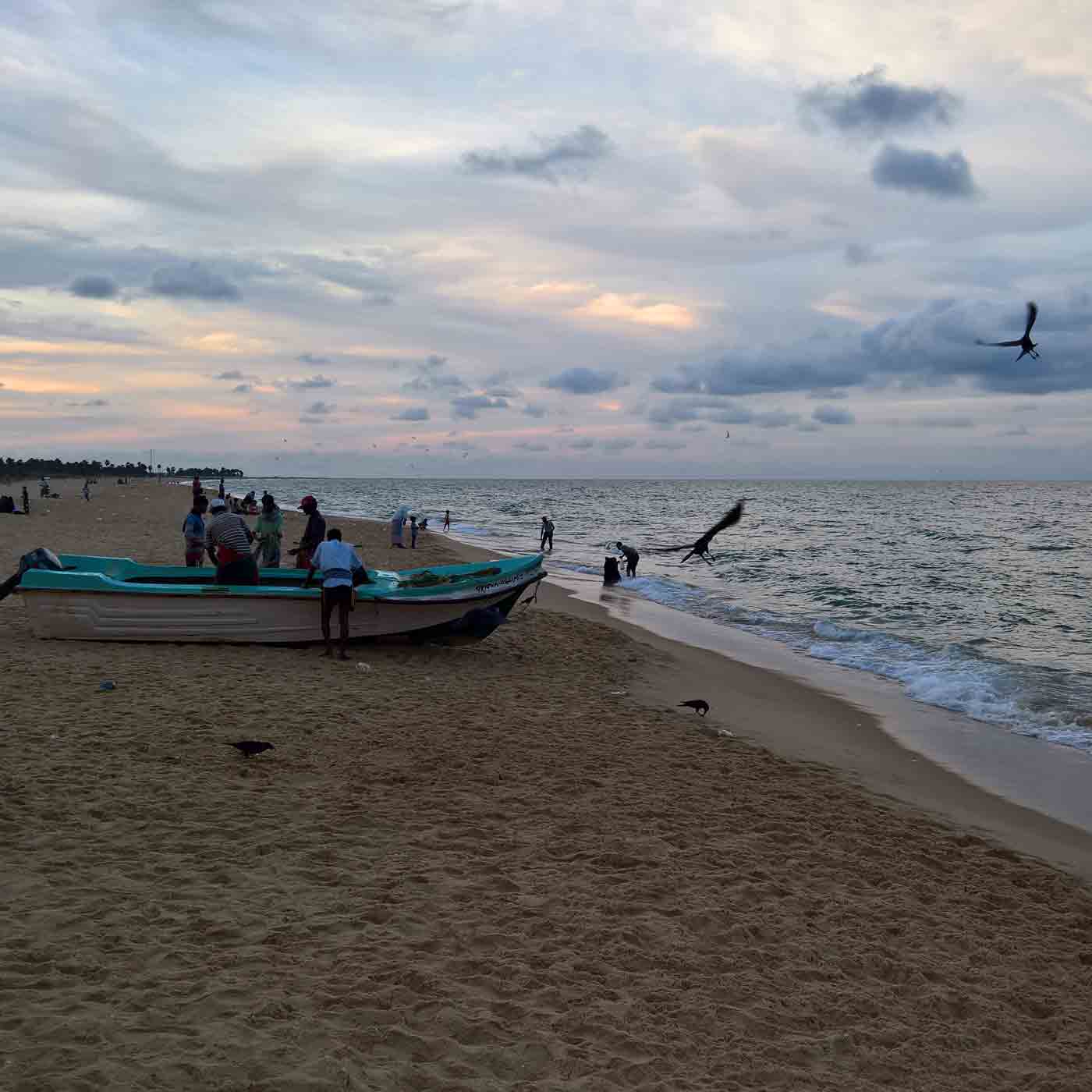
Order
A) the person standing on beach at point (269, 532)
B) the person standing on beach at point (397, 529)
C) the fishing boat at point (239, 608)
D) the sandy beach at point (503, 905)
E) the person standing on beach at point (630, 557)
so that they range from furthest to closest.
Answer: the person standing on beach at point (397, 529)
the person standing on beach at point (630, 557)
the person standing on beach at point (269, 532)
the fishing boat at point (239, 608)
the sandy beach at point (503, 905)

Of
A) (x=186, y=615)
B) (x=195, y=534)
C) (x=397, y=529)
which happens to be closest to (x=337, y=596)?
(x=186, y=615)

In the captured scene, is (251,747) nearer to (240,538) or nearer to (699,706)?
(699,706)

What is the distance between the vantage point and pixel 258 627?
40.1 ft

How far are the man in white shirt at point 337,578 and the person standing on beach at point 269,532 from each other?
13.7 feet

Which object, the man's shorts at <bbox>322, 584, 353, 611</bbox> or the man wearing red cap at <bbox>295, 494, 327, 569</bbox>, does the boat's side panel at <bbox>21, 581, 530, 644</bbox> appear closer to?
the man's shorts at <bbox>322, 584, 353, 611</bbox>

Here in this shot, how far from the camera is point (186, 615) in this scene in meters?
12.0

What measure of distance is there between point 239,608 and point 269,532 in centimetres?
395

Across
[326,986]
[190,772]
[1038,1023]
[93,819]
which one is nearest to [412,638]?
[190,772]

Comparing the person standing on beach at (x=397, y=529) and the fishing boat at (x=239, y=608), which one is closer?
the fishing boat at (x=239, y=608)

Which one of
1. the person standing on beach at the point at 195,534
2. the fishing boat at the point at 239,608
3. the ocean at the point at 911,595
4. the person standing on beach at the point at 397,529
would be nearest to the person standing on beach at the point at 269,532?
the person standing on beach at the point at 195,534

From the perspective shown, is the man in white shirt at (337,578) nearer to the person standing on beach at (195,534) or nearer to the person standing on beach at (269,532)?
the person standing on beach at (269,532)

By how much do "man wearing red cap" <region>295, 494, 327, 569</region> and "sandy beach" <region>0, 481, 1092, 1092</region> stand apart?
14.6 feet

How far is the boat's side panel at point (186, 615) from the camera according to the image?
1193 cm

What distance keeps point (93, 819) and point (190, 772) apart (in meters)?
1.04
